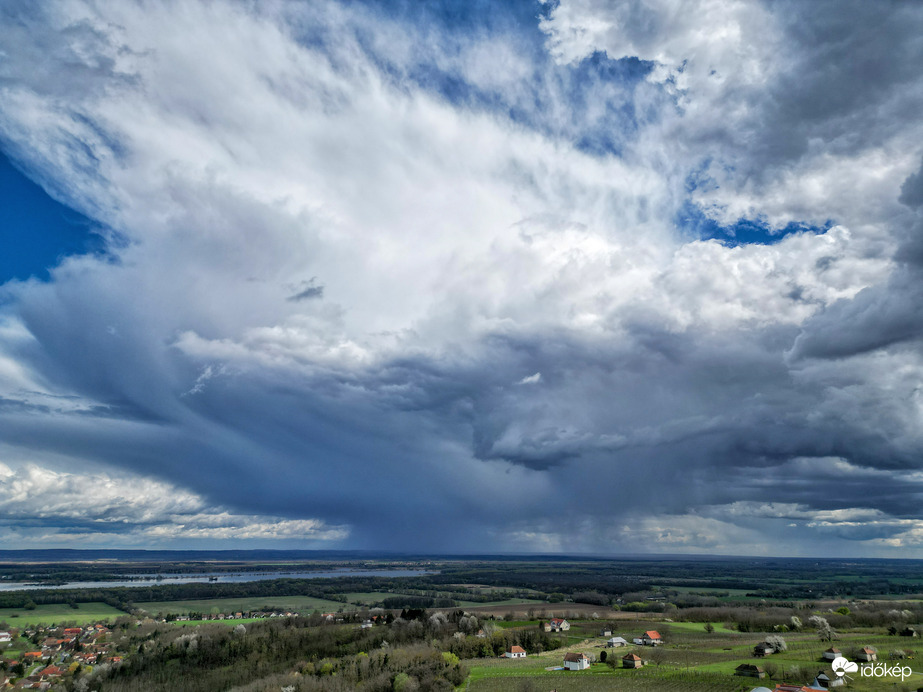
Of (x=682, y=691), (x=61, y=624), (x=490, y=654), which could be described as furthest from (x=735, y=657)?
(x=61, y=624)

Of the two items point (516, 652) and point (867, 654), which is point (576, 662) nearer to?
point (516, 652)

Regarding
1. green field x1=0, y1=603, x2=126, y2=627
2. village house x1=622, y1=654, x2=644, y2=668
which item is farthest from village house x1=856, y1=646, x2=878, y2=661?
green field x1=0, y1=603, x2=126, y2=627

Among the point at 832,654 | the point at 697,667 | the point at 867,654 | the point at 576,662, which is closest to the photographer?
the point at 867,654

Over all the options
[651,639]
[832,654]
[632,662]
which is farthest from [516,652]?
[832,654]

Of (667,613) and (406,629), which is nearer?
(406,629)

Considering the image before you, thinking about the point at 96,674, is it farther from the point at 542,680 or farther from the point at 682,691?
the point at 682,691

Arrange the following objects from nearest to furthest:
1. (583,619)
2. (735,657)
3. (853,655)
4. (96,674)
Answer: (853,655)
(735,657)
(96,674)
(583,619)

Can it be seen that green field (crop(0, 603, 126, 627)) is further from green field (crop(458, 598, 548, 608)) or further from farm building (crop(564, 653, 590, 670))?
farm building (crop(564, 653, 590, 670))
